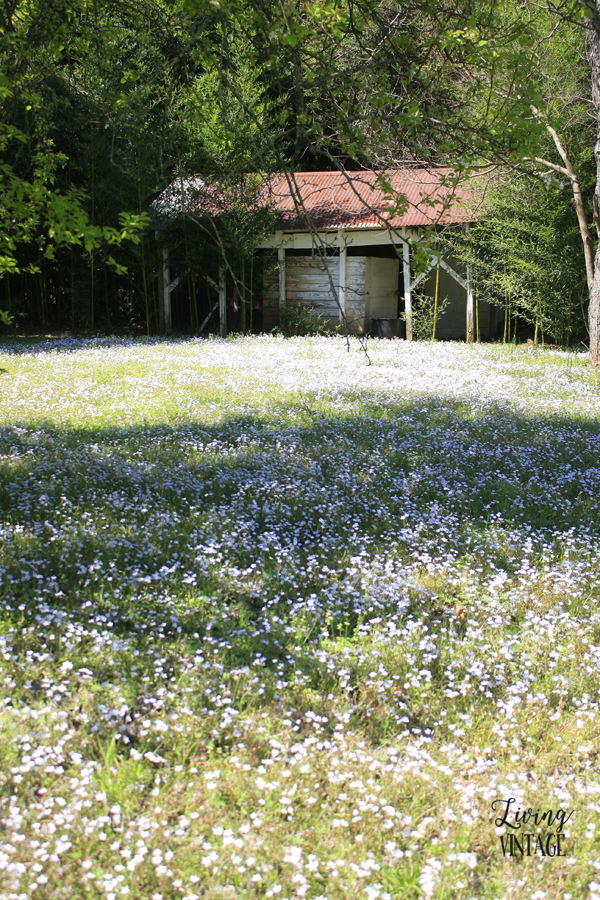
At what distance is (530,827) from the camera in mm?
2326

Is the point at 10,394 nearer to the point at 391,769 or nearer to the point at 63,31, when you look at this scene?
the point at 63,31

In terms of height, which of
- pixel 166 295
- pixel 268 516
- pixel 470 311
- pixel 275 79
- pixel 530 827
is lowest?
pixel 530 827

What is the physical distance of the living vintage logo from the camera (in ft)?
7.36

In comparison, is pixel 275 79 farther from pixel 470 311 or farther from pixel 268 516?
pixel 470 311

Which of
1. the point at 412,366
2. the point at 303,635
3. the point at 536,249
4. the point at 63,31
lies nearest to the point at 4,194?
the point at 63,31

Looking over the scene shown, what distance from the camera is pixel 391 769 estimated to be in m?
2.55

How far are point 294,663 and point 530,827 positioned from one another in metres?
1.25

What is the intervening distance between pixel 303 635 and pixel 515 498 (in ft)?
9.39

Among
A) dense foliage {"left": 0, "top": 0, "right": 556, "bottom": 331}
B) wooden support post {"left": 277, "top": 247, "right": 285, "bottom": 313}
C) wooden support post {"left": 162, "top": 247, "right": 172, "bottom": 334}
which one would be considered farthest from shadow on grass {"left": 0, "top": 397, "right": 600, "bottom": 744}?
wooden support post {"left": 162, "top": 247, "right": 172, "bottom": 334}

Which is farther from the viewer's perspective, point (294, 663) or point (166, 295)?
point (166, 295)

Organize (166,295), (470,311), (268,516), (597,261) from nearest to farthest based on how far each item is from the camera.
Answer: (268,516) → (597,261) → (470,311) → (166,295)

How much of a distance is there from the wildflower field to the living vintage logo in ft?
0.08

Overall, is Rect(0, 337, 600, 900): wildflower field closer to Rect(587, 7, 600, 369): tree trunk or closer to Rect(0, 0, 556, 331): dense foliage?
Rect(0, 0, 556, 331): dense foliage

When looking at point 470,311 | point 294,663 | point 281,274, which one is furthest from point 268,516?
point 281,274
